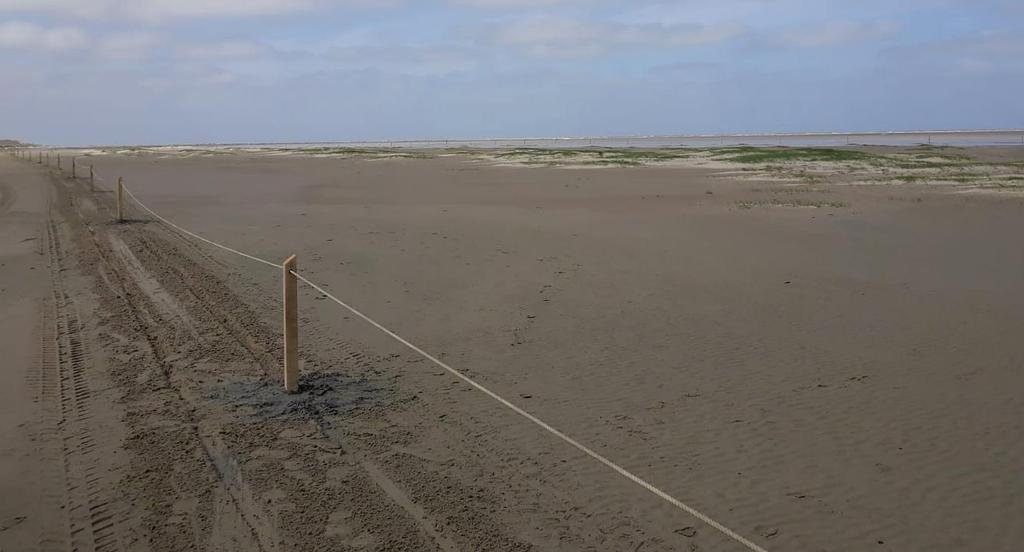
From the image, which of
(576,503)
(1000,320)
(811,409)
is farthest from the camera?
(1000,320)

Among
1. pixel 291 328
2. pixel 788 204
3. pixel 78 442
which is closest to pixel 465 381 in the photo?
pixel 291 328

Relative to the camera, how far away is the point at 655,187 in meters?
25.4

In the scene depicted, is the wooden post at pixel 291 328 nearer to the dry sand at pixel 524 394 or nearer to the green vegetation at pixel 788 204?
the dry sand at pixel 524 394

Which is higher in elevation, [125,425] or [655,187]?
[655,187]

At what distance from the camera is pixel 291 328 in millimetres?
6371

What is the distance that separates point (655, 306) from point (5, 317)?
25.0 feet

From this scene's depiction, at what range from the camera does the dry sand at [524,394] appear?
4531mm

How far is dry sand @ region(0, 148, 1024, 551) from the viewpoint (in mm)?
4531

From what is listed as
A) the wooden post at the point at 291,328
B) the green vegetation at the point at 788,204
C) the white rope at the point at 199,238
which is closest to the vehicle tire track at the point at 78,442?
the wooden post at the point at 291,328

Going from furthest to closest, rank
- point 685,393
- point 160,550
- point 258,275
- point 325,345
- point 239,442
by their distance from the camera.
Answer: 1. point 258,275
2. point 325,345
3. point 685,393
4. point 239,442
5. point 160,550

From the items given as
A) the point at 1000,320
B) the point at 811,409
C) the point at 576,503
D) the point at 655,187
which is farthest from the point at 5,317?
the point at 655,187

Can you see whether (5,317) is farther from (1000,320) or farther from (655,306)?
(1000,320)

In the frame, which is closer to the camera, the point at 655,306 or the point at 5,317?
the point at 5,317

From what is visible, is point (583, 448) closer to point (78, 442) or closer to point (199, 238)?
point (78, 442)
